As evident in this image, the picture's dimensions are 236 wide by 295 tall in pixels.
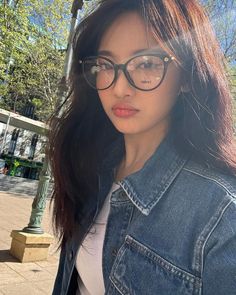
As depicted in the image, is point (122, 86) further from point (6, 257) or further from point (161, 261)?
point (6, 257)

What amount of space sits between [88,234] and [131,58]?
0.76m

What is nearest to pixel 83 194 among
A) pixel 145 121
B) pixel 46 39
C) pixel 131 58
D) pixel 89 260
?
pixel 89 260

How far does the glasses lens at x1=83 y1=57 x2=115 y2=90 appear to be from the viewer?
1.41 metres

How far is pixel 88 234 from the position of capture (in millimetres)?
1473

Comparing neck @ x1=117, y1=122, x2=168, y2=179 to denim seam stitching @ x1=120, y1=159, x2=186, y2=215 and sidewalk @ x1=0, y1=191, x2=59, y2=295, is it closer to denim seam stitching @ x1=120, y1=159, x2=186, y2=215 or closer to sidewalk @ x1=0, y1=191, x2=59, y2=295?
denim seam stitching @ x1=120, y1=159, x2=186, y2=215

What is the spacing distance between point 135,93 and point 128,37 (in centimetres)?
23

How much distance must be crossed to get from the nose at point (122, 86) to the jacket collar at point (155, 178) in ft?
0.77

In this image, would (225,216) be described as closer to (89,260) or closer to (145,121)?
(145,121)

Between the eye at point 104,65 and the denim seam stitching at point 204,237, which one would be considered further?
the eye at point 104,65

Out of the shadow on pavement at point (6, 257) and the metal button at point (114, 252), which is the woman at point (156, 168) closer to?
the metal button at point (114, 252)

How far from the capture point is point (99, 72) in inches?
58.2

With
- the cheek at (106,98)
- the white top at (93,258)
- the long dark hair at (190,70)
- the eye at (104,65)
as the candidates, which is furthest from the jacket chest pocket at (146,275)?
the eye at (104,65)

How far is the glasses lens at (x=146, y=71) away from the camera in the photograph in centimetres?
128

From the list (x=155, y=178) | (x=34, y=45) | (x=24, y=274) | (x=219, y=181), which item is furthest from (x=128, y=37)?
(x=34, y=45)
